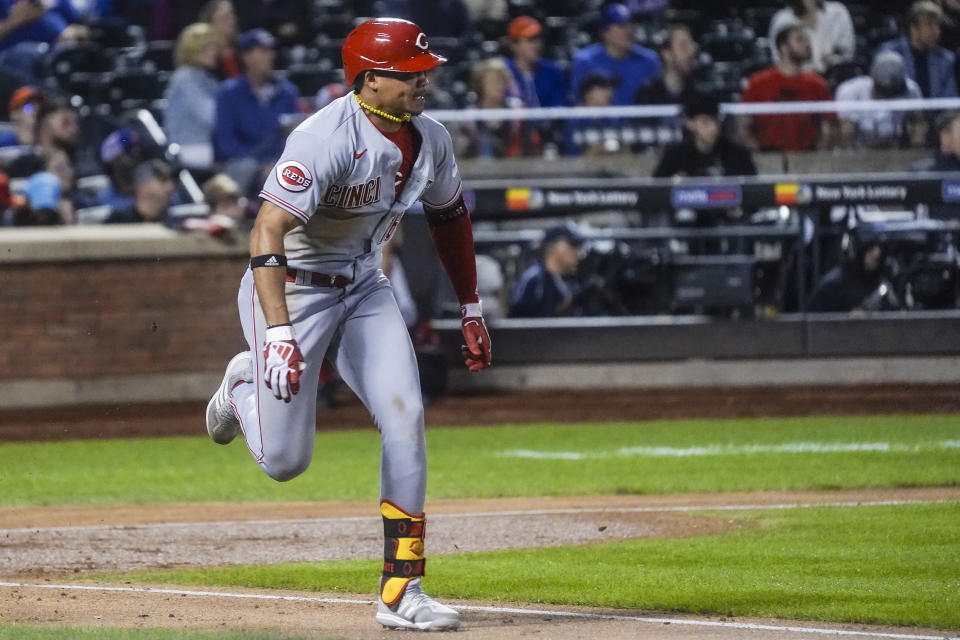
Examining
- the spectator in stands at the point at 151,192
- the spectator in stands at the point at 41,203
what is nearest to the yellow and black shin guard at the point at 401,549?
the spectator in stands at the point at 151,192

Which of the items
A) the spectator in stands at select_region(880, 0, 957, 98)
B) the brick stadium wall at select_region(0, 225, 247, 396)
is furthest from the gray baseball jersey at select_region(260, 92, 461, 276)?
the spectator in stands at select_region(880, 0, 957, 98)

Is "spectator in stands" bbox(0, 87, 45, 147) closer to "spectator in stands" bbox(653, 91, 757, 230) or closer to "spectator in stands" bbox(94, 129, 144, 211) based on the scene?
"spectator in stands" bbox(94, 129, 144, 211)

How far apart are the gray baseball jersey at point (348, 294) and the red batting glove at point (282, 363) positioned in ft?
0.87

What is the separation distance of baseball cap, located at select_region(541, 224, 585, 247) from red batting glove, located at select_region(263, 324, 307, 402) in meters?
7.94

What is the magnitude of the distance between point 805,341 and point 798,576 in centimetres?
734

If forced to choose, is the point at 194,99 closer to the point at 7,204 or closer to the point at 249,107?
the point at 249,107

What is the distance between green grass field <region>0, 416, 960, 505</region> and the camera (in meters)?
9.40

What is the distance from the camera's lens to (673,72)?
14430 millimetres

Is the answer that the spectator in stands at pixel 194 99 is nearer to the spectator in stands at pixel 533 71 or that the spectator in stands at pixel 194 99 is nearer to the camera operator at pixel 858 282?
the spectator in stands at pixel 533 71

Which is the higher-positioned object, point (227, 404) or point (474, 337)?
point (474, 337)

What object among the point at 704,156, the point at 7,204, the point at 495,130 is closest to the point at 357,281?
the point at 495,130

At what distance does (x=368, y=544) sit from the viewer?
745 cm

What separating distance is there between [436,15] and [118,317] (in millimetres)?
4495

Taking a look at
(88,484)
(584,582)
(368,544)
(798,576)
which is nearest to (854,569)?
(798,576)
